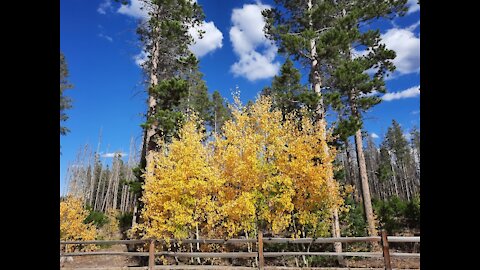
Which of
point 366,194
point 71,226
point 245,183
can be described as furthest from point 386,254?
point 71,226

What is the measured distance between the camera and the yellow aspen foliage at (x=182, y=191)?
9.73m

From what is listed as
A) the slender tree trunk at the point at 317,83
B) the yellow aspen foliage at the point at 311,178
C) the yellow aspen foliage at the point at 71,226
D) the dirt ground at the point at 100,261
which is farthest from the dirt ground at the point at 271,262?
the yellow aspen foliage at the point at 311,178

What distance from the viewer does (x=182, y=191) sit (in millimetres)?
9938

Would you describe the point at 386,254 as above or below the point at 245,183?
below

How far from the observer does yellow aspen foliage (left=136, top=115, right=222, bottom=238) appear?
9727mm

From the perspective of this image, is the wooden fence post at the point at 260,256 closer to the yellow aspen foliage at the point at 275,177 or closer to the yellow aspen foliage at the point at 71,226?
the yellow aspen foliage at the point at 275,177

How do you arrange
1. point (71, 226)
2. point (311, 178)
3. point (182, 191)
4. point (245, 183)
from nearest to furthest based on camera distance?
point (182, 191), point (311, 178), point (245, 183), point (71, 226)

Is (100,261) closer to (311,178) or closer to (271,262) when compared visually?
(271,262)

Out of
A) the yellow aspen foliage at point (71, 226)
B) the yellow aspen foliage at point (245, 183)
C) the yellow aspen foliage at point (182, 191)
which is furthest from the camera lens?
the yellow aspen foliage at point (71, 226)
